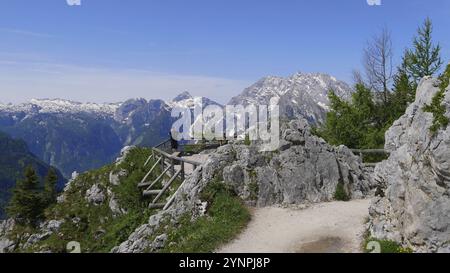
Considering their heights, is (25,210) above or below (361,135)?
below

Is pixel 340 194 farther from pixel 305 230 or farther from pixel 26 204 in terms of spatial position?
pixel 26 204

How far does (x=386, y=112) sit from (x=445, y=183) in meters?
35.8

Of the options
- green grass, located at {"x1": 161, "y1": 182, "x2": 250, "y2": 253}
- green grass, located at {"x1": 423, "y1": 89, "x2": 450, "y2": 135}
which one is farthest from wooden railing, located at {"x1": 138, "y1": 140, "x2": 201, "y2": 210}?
green grass, located at {"x1": 423, "y1": 89, "x2": 450, "y2": 135}

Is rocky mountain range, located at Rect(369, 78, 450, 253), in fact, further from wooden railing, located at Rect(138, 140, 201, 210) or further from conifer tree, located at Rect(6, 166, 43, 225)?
conifer tree, located at Rect(6, 166, 43, 225)

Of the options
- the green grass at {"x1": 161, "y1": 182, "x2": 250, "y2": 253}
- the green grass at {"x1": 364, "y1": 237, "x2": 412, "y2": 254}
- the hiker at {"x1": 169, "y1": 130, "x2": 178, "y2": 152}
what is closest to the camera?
the green grass at {"x1": 364, "y1": 237, "x2": 412, "y2": 254}

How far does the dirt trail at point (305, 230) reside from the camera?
1523cm

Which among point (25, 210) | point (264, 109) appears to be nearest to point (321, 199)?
point (264, 109)

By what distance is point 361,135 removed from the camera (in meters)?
41.8

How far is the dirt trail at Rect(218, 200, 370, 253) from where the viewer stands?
15234 mm

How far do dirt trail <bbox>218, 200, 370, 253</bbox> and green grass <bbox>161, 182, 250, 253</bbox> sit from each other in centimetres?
56

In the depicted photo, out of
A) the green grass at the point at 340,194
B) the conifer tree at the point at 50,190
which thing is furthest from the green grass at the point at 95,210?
the green grass at the point at 340,194

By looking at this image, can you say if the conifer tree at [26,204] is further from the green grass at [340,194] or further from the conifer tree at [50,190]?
the green grass at [340,194]
